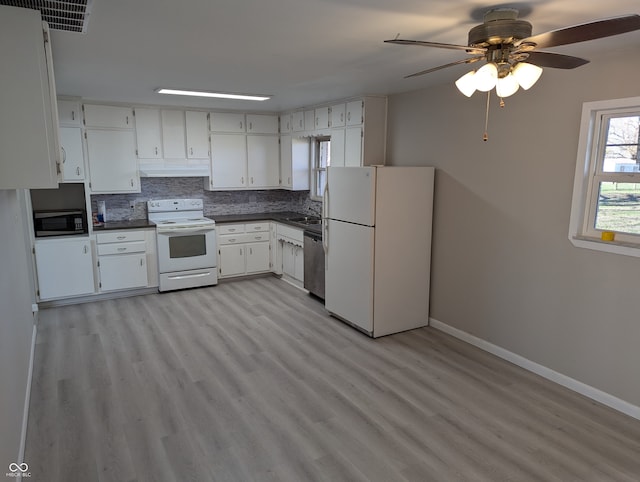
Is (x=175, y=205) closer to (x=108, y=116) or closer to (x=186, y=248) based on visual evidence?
(x=186, y=248)

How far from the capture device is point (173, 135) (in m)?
5.70

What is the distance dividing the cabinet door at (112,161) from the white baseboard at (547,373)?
413 centimetres

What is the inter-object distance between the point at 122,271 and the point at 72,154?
150cm

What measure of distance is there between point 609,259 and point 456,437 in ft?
5.31

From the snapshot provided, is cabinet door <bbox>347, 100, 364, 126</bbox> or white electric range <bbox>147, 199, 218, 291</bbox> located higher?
cabinet door <bbox>347, 100, 364, 126</bbox>

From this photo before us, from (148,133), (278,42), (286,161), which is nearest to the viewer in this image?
(278,42)

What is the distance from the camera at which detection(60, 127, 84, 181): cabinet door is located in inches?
196

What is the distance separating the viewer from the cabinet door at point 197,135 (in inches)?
228

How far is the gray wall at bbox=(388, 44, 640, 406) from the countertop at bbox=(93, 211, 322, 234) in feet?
5.57

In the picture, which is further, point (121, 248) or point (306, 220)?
point (306, 220)

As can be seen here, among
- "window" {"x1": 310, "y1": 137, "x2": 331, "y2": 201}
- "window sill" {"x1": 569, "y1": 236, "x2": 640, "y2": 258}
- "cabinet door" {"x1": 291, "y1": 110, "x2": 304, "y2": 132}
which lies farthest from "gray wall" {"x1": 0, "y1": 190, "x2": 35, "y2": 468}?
"window" {"x1": 310, "y1": 137, "x2": 331, "y2": 201}

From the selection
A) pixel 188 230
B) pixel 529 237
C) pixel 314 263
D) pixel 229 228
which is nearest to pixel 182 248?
pixel 188 230

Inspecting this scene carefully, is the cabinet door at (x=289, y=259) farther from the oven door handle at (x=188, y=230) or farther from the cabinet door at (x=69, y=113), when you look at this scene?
the cabinet door at (x=69, y=113)

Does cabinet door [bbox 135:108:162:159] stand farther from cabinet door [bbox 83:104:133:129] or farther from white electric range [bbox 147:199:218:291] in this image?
white electric range [bbox 147:199:218:291]
